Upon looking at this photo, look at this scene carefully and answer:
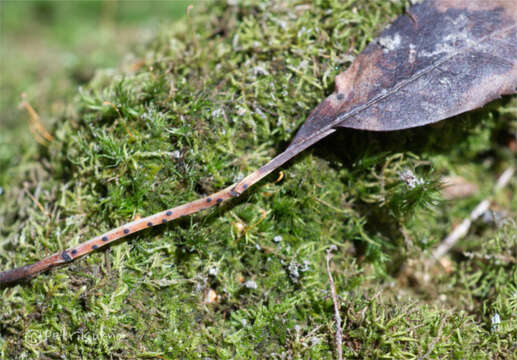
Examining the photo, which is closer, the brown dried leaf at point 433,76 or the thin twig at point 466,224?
the brown dried leaf at point 433,76

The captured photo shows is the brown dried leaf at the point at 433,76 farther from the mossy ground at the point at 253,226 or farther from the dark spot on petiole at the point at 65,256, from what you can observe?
the dark spot on petiole at the point at 65,256

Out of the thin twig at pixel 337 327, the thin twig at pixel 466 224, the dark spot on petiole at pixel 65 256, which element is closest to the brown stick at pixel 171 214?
the dark spot on petiole at pixel 65 256

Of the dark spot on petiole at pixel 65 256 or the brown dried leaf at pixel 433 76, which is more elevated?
the brown dried leaf at pixel 433 76

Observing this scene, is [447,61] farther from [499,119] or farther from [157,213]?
[157,213]

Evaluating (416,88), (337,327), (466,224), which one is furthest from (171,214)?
(466,224)

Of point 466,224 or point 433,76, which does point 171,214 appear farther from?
point 466,224

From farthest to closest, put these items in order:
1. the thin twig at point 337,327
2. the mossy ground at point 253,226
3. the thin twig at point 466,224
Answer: the thin twig at point 466,224 < the mossy ground at point 253,226 < the thin twig at point 337,327

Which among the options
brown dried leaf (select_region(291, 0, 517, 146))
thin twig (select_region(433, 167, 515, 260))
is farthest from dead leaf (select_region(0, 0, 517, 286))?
thin twig (select_region(433, 167, 515, 260))

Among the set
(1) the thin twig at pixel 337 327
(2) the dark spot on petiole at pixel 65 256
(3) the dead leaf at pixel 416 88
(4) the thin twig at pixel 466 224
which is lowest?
(4) the thin twig at pixel 466 224
